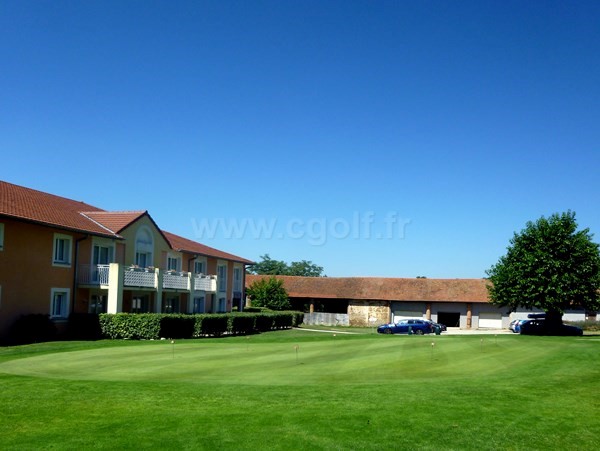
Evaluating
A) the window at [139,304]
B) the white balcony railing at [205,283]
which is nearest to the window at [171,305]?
the white balcony railing at [205,283]

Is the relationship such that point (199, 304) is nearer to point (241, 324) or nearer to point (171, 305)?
point (171, 305)

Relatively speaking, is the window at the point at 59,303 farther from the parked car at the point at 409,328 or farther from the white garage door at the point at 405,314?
the white garage door at the point at 405,314

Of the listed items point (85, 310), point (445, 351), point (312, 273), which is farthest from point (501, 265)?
point (312, 273)

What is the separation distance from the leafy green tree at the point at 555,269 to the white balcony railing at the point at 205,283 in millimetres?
23477

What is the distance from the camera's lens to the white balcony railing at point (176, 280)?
141 feet

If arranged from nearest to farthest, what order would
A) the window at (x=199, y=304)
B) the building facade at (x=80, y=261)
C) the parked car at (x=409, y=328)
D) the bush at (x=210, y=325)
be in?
the building facade at (x=80, y=261), the bush at (x=210, y=325), the parked car at (x=409, y=328), the window at (x=199, y=304)

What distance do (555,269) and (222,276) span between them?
29.6 meters

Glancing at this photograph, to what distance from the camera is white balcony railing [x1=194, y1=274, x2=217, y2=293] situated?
4834 cm

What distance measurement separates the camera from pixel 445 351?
2284 centimetres

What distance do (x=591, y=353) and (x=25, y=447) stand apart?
21.9 meters

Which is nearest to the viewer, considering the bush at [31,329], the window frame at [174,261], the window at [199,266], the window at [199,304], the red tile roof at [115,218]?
the bush at [31,329]

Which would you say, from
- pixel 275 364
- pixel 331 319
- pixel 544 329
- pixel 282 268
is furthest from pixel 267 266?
pixel 275 364

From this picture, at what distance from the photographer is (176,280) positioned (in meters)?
44.2

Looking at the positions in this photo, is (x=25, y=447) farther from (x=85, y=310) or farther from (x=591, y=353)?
(x=85, y=310)
